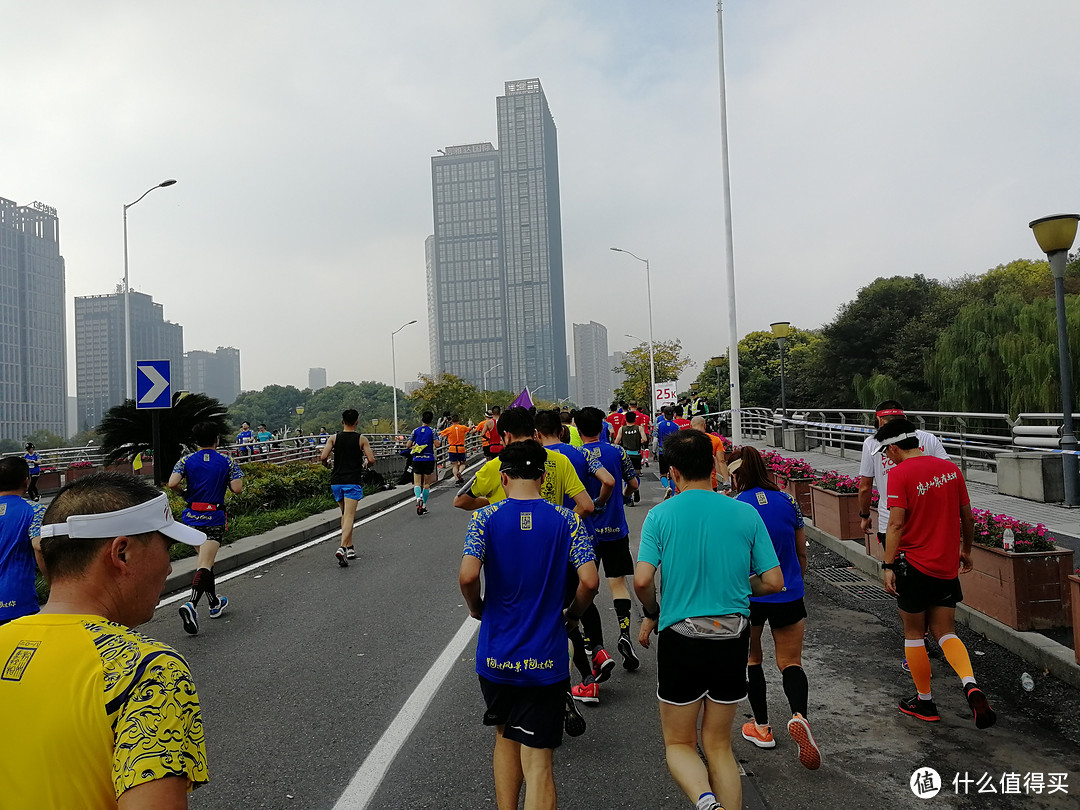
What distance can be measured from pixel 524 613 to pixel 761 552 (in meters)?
1.10

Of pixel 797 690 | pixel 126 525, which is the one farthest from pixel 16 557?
pixel 797 690

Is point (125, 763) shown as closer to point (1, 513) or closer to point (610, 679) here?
point (1, 513)

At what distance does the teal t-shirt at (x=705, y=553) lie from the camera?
10.8ft

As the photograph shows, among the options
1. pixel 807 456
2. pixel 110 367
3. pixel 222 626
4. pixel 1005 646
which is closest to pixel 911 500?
pixel 1005 646

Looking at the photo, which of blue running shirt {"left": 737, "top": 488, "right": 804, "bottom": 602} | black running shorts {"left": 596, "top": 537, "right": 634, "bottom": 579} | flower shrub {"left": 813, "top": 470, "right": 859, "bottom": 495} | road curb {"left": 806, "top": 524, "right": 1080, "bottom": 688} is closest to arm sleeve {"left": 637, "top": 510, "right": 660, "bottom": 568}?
blue running shirt {"left": 737, "top": 488, "right": 804, "bottom": 602}

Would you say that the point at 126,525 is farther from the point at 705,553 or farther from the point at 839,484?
the point at 839,484

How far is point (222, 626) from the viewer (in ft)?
23.5

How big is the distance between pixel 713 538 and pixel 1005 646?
13.0 ft

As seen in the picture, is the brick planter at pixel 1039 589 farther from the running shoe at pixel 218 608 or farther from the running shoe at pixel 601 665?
the running shoe at pixel 218 608

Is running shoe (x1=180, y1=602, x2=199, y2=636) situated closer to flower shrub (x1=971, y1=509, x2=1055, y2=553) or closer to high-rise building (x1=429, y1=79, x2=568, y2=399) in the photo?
flower shrub (x1=971, y1=509, x2=1055, y2=553)

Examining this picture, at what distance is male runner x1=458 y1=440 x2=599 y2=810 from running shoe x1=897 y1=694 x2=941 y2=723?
268 cm

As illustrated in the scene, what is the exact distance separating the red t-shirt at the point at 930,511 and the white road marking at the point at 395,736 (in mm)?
3235

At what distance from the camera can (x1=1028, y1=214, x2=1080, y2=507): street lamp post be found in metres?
11.3

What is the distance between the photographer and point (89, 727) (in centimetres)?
146
